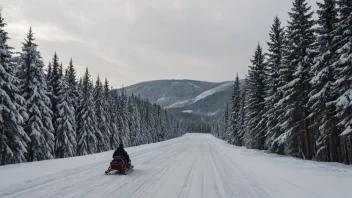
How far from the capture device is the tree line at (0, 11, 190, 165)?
21719 millimetres

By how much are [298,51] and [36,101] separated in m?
24.4

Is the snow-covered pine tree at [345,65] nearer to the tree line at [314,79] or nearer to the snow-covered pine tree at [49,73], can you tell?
the tree line at [314,79]

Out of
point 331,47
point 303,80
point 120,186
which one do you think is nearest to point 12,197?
point 120,186

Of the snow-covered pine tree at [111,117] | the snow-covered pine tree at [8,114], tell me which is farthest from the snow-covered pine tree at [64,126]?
the snow-covered pine tree at [111,117]

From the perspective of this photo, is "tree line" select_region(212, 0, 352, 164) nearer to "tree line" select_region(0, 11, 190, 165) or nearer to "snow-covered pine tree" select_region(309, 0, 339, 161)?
"snow-covered pine tree" select_region(309, 0, 339, 161)

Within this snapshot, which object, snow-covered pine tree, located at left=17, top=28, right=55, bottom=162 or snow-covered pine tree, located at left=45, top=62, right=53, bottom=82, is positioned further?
snow-covered pine tree, located at left=45, top=62, right=53, bottom=82

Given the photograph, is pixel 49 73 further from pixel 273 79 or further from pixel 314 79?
pixel 314 79

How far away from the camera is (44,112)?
27.7 metres

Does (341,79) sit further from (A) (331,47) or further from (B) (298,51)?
(B) (298,51)

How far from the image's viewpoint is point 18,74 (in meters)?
27.2

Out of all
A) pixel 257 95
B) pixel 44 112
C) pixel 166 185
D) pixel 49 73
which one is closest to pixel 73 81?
pixel 49 73

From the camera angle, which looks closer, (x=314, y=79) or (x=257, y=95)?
(x=314, y=79)

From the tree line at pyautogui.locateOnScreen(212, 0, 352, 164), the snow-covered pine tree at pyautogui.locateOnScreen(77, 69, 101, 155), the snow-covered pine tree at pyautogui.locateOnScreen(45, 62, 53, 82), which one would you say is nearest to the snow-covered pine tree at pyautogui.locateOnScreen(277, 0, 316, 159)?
the tree line at pyautogui.locateOnScreen(212, 0, 352, 164)

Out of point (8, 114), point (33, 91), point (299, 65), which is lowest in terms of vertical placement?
point (8, 114)
